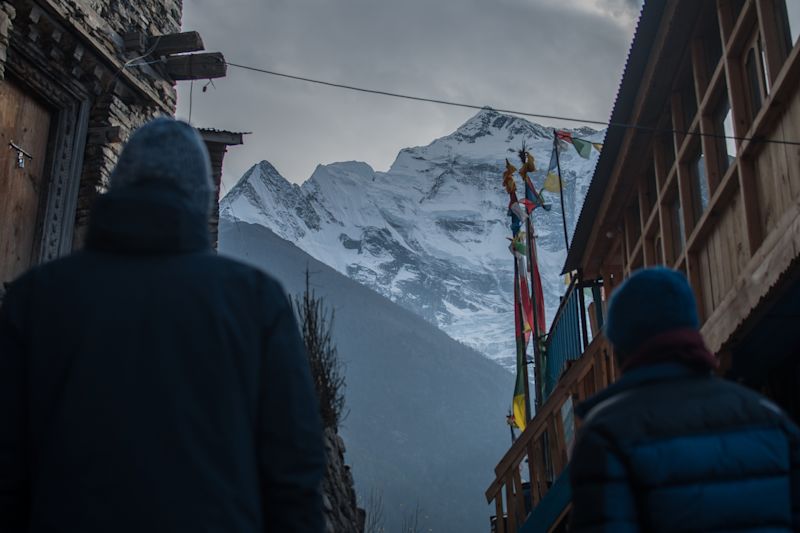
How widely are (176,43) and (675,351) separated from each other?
850 centimetres

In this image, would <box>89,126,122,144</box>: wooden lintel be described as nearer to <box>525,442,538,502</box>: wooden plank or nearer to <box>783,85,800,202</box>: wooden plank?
<box>525,442,538,502</box>: wooden plank

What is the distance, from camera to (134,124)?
9719 millimetres

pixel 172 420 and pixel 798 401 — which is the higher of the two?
pixel 798 401

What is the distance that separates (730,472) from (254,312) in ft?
3.70

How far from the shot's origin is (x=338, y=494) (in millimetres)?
10602

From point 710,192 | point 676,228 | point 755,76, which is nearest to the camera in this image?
point 755,76

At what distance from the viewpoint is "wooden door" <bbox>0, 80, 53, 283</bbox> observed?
322 inches

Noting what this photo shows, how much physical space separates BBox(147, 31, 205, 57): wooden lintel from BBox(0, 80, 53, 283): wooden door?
1.50m

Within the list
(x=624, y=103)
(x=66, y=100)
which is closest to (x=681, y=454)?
(x=624, y=103)

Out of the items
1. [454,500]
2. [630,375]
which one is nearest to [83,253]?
[630,375]

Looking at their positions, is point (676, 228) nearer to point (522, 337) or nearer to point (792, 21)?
point (792, 21)

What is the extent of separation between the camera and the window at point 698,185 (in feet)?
23.3

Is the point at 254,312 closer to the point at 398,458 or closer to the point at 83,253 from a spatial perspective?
the point at 83,253

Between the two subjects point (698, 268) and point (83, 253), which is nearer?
point (83, 253)
